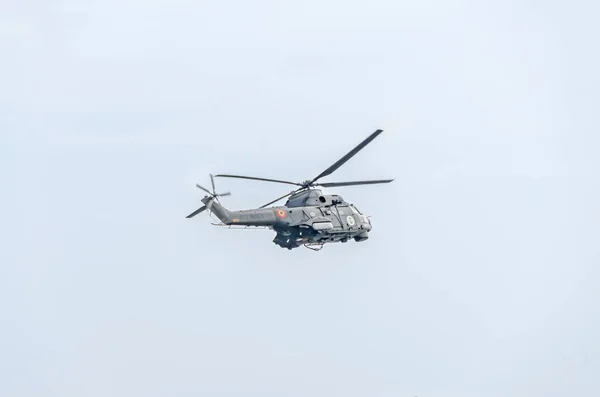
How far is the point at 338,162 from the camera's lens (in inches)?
3804

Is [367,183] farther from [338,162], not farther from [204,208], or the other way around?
[204,208]

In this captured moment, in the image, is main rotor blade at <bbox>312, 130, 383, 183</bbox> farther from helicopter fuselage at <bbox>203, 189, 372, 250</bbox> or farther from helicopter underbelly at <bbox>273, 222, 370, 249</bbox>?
helicopter underbelly at <bbox>273, 222, 370, 249</bbox>

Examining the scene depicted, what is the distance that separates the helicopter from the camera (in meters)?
89.6

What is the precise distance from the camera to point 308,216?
94688 millimetres

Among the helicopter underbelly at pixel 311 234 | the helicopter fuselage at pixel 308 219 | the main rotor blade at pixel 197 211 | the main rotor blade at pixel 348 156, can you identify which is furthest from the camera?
the helicopter underbelly at pixel 311 234

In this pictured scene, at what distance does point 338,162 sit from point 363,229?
5835mm

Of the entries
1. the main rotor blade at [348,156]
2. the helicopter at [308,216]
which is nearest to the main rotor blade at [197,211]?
the helicopter at [308,216]

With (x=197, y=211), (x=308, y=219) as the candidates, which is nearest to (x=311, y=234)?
(x=308, y=219)

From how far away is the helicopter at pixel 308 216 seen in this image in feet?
294

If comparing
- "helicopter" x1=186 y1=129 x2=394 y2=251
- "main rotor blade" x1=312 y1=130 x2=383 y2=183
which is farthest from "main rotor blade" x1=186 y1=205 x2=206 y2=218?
"main rotor blade" x1=312 y1=130 x2=383 y2=183

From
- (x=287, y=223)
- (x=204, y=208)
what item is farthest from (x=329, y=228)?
(x=204, y=208)

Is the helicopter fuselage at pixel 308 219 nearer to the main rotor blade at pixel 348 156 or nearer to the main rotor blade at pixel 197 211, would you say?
the main rotor blade at pixel 197 211

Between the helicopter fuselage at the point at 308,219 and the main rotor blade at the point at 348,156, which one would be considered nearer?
the helicopter fuselage at the point at 308,219

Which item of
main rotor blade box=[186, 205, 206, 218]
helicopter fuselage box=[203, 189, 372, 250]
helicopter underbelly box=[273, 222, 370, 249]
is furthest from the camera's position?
helicopter underbelly box=[273, 222, 370, 249]
